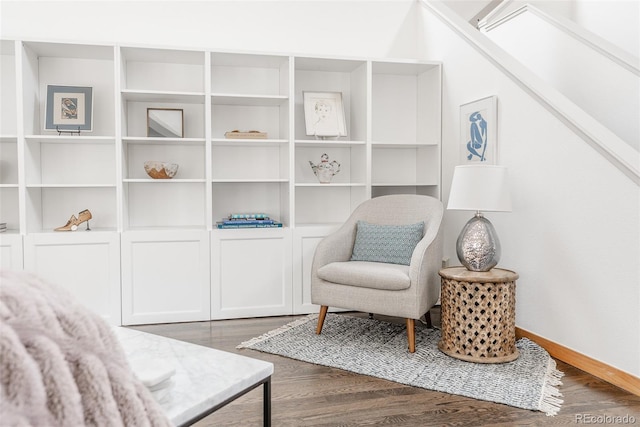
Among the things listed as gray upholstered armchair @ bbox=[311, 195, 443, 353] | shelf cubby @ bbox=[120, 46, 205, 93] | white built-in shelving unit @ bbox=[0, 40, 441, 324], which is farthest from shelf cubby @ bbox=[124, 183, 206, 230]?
gray upholstered armchair @ bbox=[311, 195, 443, 353]

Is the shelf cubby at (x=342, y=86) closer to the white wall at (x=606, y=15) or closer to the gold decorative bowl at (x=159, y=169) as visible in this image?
the gold decorative bowl at (x=159, y=169)

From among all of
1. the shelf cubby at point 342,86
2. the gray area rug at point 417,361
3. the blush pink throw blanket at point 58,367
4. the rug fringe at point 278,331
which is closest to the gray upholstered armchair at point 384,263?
the gray area rug at point 417,361

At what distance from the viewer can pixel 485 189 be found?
2.81m

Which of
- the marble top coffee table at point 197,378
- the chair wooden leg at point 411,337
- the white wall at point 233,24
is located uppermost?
the white wall at point 233,24

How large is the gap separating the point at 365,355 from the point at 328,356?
0.67 feet

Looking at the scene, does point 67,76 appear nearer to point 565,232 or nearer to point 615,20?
point 565,232

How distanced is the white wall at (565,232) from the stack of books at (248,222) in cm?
153

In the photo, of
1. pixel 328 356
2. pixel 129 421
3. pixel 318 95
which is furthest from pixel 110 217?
pixel 129 421

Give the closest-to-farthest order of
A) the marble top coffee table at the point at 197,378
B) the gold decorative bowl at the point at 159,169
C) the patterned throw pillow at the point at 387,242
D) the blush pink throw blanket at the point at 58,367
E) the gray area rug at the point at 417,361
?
the blush pink throw blanket at the point at 58,367 → the marble top coffee table at the point at 197,378 → the gray area rug at the point at 417,361 → the patterned throw pillow at the point at 387,242 → the gold decorative bowl at the point at 159,169

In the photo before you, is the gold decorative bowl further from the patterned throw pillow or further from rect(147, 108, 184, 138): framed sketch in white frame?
the patterned throw pillow

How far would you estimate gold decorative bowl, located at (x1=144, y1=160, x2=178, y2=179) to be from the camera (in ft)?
12.2

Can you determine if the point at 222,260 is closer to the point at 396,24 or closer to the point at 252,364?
the point at 252,364

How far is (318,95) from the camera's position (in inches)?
162

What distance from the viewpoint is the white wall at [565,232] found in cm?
241
